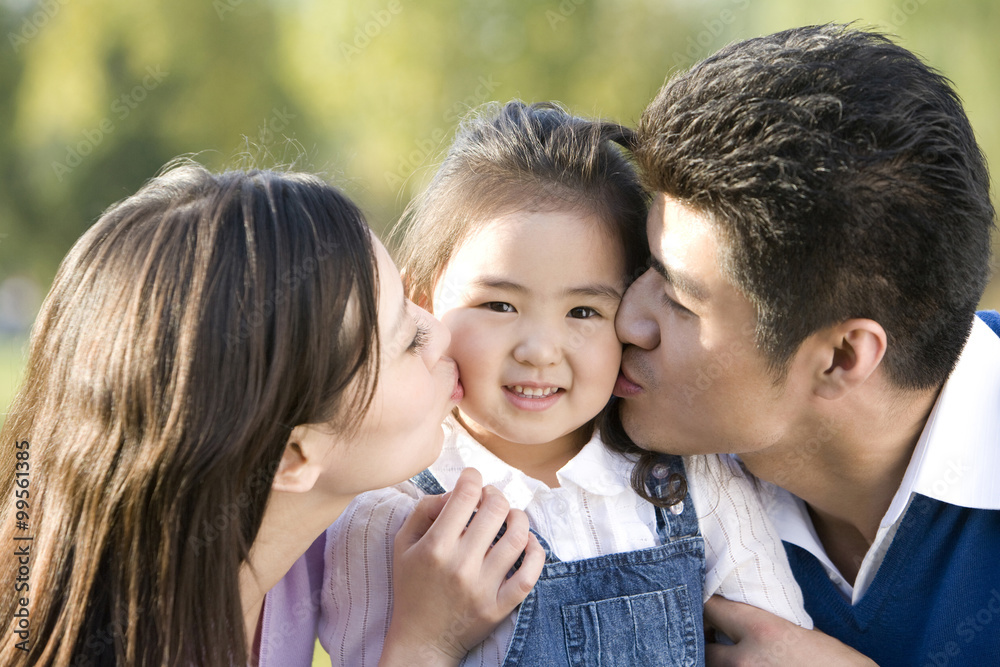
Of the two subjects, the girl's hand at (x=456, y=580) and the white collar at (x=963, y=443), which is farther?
the white collar at (x=963, y=443)

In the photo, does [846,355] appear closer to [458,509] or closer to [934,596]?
[934,596]

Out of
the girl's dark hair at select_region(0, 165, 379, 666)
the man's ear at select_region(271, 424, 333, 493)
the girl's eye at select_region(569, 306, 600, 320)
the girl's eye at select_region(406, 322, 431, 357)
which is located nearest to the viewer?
the girl's dark hair at select_region(0, 165, 379, 666)

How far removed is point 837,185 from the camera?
1781 millimetres

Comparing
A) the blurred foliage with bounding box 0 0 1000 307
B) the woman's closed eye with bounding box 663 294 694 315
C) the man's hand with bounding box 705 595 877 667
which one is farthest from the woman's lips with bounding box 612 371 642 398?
the blurred foliage with bounding box 0 0 1000 307

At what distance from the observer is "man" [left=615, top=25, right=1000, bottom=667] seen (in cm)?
180

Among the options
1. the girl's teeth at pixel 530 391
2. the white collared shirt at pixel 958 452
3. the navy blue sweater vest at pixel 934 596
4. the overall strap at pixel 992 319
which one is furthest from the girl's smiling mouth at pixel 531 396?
the overall strap at pixel 992 319

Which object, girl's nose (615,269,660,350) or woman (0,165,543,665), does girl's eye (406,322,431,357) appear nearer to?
woman (0,165,543,665)

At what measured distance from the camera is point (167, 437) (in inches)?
55.5

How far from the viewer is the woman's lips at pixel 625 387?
6.85ft

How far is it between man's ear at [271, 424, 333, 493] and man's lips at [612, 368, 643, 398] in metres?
0.78

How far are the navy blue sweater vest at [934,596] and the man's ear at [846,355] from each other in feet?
1.12

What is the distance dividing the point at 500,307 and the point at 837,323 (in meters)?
0.75

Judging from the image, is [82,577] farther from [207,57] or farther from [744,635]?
[207,57]

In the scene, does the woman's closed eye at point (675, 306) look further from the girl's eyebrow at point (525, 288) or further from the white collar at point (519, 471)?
the white collar at point (519, 471)
